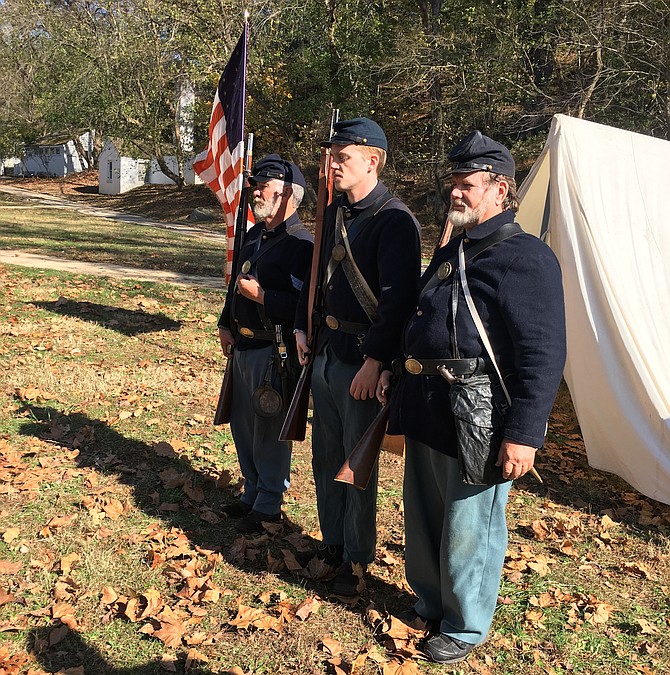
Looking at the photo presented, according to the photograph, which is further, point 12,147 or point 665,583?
point 12,147

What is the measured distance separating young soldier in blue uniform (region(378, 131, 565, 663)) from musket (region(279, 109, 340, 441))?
2.22 feet

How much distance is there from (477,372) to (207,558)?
2081 mm

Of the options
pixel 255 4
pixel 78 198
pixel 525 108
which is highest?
pixel 255 4

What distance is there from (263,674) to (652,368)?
A: 11.5 feet

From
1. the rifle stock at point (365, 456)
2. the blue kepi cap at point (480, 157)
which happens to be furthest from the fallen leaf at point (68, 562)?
the blue kepi cap at point (480, 157)

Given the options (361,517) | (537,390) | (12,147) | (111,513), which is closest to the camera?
(537,390)

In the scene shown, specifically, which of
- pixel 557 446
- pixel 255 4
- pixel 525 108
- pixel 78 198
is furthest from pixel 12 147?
pixel 557 446

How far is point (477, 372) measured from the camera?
3014mm

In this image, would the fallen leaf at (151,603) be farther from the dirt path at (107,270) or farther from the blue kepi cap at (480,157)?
the dirt path at (107,270)

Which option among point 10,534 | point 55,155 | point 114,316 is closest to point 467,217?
point 10,534

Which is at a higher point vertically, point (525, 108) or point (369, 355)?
point (525, 108)

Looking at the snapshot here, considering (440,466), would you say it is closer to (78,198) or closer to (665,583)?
(665,583)

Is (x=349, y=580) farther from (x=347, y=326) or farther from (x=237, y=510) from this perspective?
(x=347, y=326)

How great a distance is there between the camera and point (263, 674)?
10.7ft
